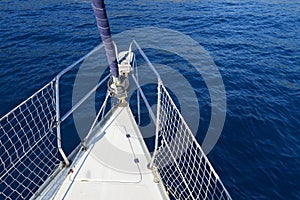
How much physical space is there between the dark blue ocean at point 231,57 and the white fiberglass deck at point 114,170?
3.59m

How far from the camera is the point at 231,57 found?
14641 millimetres

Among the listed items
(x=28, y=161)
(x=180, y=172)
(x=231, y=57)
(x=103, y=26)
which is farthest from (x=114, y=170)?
(x=231, y=57)

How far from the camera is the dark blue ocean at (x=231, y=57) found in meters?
8.44

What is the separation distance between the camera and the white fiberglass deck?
483 cm

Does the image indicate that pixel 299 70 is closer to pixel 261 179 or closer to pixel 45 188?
Result: pixel 261 179

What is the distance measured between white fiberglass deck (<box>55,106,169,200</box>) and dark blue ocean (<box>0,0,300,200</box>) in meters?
3.59

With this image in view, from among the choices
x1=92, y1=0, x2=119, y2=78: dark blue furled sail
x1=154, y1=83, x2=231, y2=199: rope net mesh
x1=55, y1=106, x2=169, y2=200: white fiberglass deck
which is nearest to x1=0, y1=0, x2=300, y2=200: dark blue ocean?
x1=154, y1=83, x2=231, y2=199: rope net mesh

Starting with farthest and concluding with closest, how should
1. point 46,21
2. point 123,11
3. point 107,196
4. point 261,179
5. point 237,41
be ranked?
point 123,11 < point 46,21 < point 237,41 < point 261,179 < point 107,196

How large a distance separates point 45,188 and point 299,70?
43.6 feet

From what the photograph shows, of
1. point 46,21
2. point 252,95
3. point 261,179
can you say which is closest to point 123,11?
point 46,21

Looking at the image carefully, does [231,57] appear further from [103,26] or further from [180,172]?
[103,26]

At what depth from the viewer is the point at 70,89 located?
11.9 metres

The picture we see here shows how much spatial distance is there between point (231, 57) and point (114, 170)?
11416 mm

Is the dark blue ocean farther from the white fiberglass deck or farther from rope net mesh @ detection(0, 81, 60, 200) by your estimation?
the white fiberglass deck
